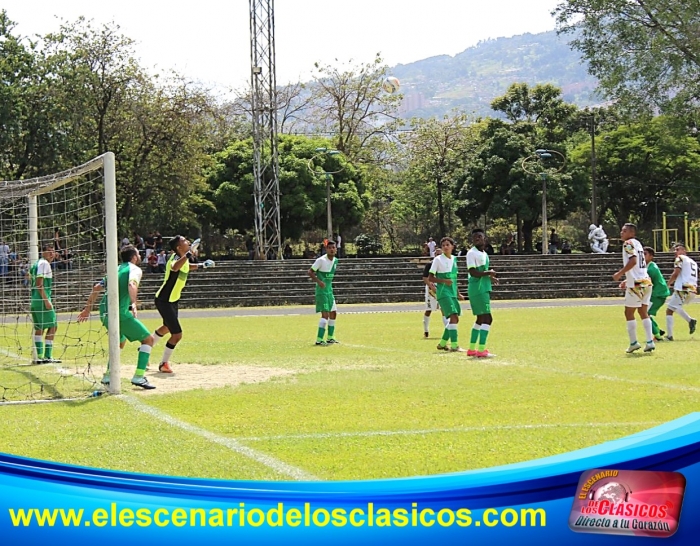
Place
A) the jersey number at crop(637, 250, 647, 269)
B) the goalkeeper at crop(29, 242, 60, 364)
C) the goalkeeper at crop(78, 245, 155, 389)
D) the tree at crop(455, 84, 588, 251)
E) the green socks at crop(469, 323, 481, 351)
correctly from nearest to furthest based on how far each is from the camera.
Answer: the goalkeeper at crop(78, 245, 155, 389)
the green socks at crop(469, 323, 481, 351)
the goalkeeper at crop(29, 242, 60, 364)
the jersey number at crop(637, 250, 647, 269)
the tree at crop(455, 84, 588, 251)

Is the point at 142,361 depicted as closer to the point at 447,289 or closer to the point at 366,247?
the point at 447,289

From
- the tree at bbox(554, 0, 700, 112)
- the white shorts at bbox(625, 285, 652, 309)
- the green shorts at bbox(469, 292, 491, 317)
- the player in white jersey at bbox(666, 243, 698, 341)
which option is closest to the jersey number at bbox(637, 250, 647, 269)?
the white shorts at bbox(625, 285, 652, 309)

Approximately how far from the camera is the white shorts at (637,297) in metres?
14.2

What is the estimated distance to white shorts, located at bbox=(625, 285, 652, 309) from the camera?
1421 cm

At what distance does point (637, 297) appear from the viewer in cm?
1420

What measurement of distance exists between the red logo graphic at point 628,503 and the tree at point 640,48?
113 feet

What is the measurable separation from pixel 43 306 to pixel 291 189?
37450mm

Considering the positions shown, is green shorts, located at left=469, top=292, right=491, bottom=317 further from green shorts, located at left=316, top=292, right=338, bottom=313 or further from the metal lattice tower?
the metal lattice tower

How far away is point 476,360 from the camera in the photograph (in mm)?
13641

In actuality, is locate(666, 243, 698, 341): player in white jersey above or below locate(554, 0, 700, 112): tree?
below

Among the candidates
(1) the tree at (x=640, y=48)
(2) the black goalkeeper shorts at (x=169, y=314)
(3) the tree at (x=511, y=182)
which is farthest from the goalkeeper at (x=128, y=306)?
(3) the tree at (x=511, y=182)

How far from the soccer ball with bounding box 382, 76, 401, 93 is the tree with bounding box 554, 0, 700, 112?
2446 cm

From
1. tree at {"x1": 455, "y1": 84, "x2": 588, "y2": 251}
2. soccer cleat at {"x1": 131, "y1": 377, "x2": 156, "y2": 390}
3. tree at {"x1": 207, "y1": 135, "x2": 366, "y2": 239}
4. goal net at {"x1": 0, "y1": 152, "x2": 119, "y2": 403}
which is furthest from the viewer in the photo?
tree at {"x1": 455, "y1": 84, "x2": 588, "y2": 251}

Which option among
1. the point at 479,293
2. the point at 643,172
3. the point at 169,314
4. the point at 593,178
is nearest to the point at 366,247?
the point at 593,178
